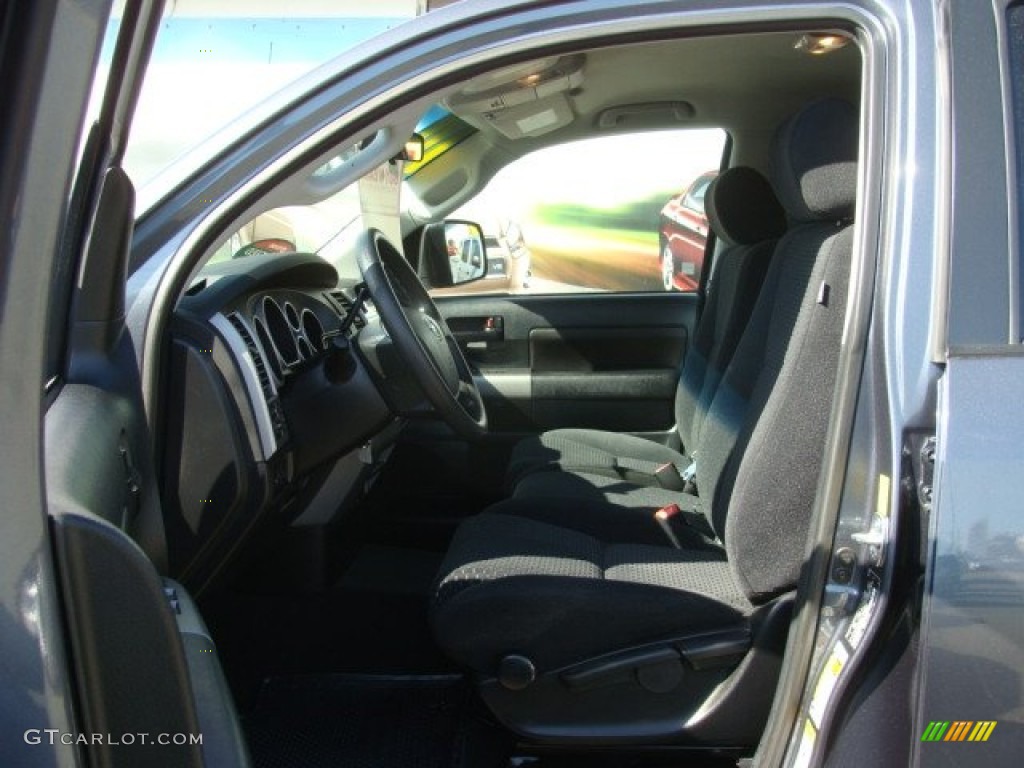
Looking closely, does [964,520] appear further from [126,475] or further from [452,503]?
[452,503]

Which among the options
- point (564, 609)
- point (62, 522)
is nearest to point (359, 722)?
point (564, 609)

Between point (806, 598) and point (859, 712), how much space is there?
180 mm

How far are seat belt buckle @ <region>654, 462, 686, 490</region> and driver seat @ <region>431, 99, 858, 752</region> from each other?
913 millimetres

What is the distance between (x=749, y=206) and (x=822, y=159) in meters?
0.89

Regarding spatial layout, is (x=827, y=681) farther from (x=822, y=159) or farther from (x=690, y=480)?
(x=690, y=480)

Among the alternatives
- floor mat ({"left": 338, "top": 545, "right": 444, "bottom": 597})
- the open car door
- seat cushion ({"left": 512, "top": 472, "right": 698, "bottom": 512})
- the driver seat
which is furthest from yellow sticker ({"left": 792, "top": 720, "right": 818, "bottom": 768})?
floor mat ({"left": 338, "top": 545, "right": 444, "bottom": 597})

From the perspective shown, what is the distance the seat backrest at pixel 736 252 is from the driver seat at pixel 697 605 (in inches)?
28.5

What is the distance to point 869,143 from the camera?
1285 millimetres

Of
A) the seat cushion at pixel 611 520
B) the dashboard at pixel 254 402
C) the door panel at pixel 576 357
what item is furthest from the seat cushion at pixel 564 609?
the door panel at pixel 576 357

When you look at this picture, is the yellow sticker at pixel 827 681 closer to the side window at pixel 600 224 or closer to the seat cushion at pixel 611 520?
the seat cushion at pixel 611 520

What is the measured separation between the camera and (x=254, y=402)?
5.35 feet

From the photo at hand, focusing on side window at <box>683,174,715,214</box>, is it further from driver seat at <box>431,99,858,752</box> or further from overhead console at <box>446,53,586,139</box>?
driver seat at <box>431,99,858,752</box>

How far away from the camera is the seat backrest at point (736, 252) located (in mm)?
2508

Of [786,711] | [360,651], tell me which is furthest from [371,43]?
[360,651]
